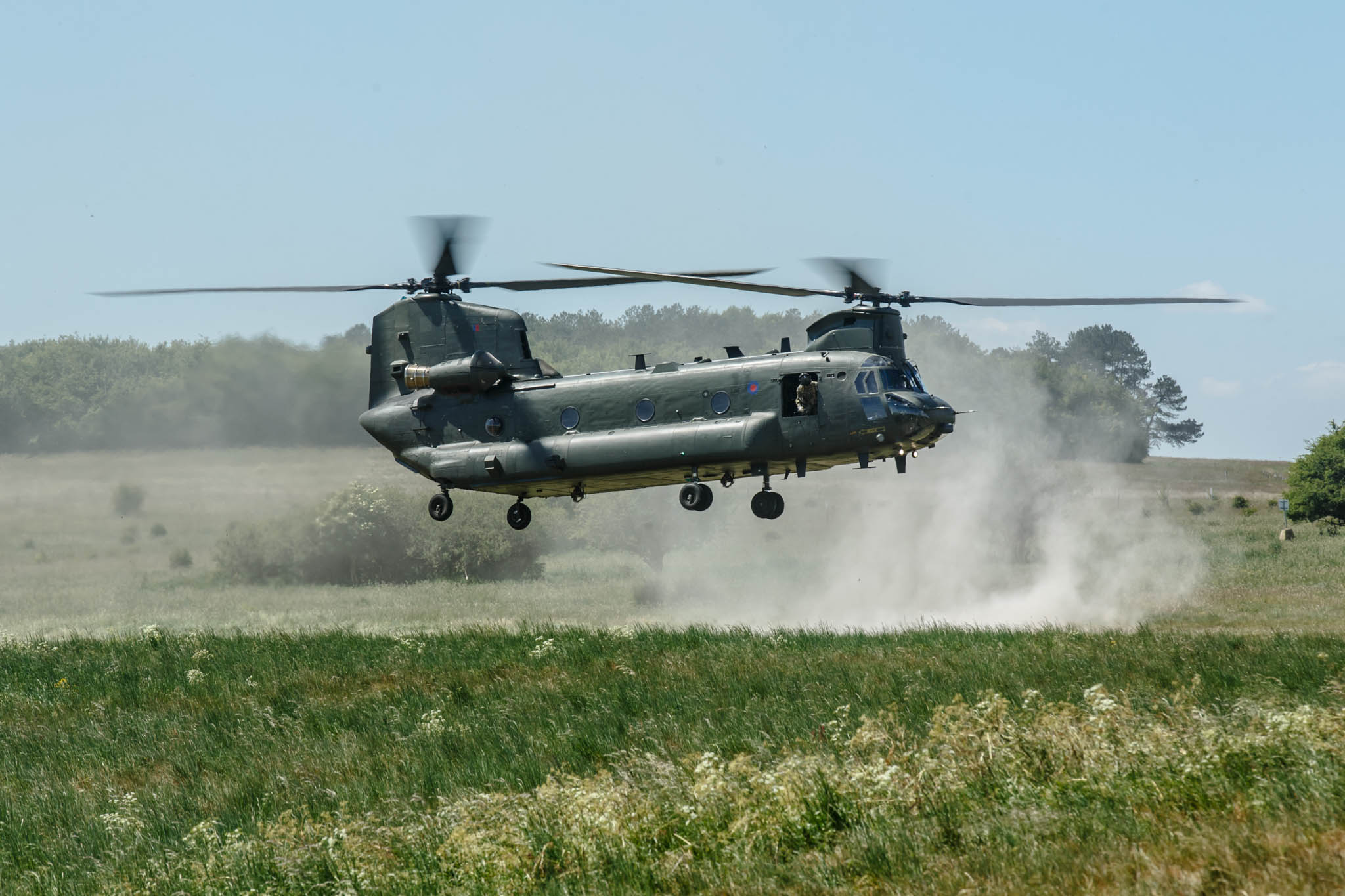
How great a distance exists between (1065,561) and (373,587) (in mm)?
35727

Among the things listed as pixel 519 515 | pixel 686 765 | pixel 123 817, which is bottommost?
pixel 123 817

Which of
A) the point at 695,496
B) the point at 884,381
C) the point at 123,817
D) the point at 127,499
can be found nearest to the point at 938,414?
the point at 884,381

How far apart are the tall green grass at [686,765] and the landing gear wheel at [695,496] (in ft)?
11.8

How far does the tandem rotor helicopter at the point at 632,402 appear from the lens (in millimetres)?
22078

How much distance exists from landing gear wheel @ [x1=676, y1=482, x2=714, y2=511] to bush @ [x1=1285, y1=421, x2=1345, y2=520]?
55509 millimetres

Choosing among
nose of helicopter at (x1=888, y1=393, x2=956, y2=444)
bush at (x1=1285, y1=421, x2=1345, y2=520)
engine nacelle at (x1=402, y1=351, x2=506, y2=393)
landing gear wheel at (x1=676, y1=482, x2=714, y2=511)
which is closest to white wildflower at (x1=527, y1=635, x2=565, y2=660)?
engine nacelle at (x1=402, y1=351, x2=506, y2=393)

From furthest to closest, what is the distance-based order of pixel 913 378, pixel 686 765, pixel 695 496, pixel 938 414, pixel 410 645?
1. pixel 410 645
2. pixel 913 378
3. pixel 695 496
4. pixel 938 414
5. pixel 686 765

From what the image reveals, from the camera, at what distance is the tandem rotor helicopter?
2208 centimetres

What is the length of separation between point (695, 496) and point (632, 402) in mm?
2176

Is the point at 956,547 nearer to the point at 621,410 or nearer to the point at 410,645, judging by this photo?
the point at 410,645

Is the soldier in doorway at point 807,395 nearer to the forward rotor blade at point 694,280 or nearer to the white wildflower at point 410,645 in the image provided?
the forward rotor blade at point 694,280

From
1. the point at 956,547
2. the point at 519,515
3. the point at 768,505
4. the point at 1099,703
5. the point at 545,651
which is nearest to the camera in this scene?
the point at 1099,703

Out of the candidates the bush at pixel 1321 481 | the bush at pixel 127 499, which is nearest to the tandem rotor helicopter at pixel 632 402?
the bush at pixel 127 499

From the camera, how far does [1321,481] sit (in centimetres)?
6731
